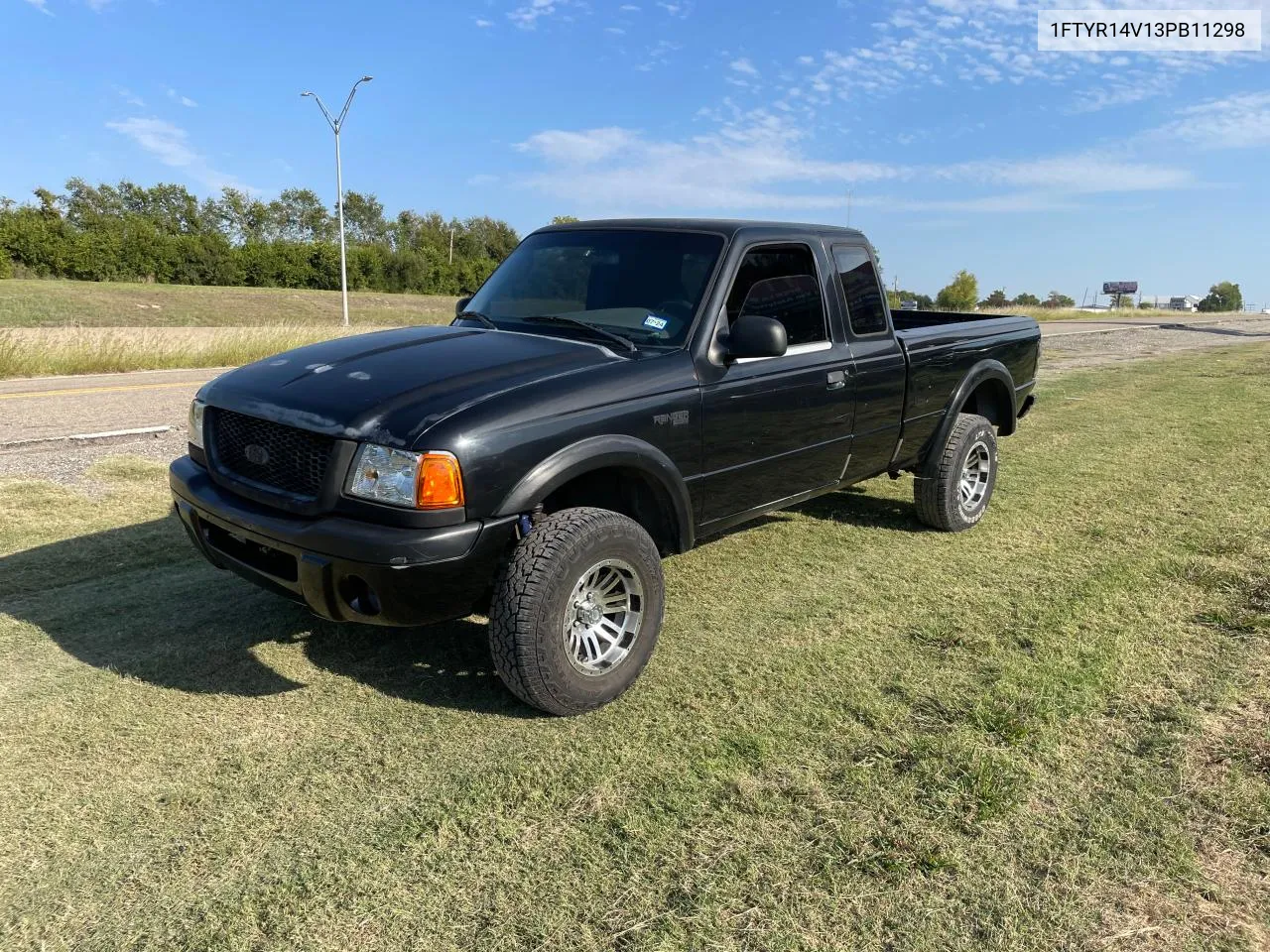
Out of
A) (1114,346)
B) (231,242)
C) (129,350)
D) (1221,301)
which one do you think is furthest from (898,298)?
(1221,301)

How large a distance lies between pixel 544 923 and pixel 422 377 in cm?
198

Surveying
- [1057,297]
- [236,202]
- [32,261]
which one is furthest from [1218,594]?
[1057,297]

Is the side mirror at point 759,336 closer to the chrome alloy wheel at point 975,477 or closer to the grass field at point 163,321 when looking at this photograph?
the chrome alloy wheel at point 975,477

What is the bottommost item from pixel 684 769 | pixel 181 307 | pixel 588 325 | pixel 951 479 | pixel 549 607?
pixel 684 769

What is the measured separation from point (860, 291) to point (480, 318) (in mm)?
2141

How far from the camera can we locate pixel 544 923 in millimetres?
2260

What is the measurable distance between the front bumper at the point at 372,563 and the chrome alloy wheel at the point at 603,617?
1.18 feet

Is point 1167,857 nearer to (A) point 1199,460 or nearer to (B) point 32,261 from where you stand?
(A) point 1199,460

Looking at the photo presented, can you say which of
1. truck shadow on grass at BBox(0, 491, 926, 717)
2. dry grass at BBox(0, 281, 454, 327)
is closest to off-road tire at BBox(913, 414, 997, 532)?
truck shadow on grass at BBox(0, 491, 926, 717)

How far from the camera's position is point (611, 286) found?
425 centimetres

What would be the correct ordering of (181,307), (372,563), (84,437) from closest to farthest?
(372,563)
(84,437)
(181,307)

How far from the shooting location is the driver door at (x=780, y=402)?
13.1 feet

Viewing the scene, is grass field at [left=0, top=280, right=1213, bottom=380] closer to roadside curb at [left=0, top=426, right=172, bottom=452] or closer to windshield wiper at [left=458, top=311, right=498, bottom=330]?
roadside curb at [left=0, top=426, right=172, bottom=452]

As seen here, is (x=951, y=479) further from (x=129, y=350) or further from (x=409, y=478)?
(x=129, y=350)
